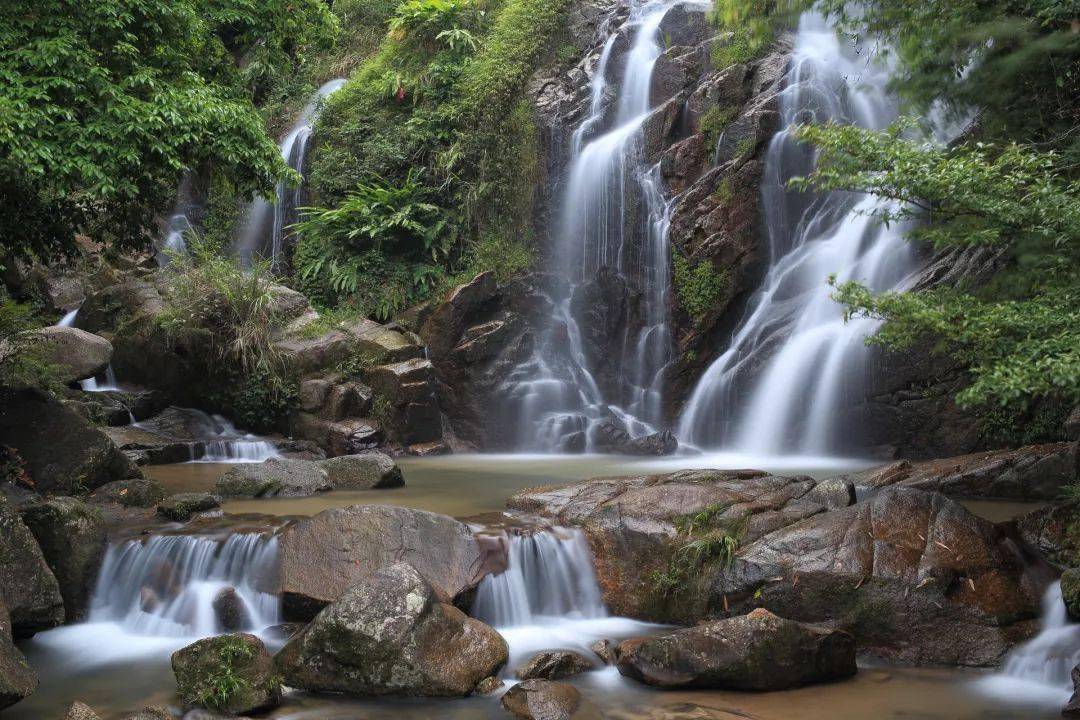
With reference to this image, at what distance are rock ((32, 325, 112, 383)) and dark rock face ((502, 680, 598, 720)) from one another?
34.5ft

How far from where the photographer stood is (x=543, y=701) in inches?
204

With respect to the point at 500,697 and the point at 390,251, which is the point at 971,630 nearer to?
the point at 500,697

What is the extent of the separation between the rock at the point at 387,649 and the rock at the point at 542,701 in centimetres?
38

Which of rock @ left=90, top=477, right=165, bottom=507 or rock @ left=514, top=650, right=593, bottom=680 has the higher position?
rock @ left=90, top=477, right=165, bottom=507

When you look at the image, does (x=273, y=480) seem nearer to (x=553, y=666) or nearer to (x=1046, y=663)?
(x=553, y=666)

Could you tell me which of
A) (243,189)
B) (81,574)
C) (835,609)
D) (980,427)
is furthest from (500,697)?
(980,427)

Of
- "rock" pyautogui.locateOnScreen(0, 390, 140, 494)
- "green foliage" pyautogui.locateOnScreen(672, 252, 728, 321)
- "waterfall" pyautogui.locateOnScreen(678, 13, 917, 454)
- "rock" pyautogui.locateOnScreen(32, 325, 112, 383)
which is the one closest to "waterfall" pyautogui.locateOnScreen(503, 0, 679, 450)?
"green foliage" pyautogui.locateOnScreen(672, 252, 728, 321)

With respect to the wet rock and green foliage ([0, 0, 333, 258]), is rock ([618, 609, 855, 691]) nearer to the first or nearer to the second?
the wet rock

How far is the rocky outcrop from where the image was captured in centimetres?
819

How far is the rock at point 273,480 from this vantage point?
9695 mm

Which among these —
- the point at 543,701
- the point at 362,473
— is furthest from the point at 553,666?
the point at 362,473

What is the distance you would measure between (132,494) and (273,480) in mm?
1530

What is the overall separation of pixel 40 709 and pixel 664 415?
1080 centimetres

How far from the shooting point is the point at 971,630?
5.77m
